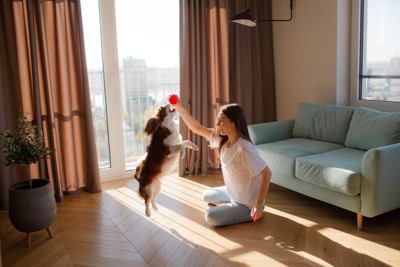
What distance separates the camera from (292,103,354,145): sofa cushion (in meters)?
3.51

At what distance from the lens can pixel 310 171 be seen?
9.87ft

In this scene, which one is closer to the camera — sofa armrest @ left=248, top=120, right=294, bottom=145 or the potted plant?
the potted plant

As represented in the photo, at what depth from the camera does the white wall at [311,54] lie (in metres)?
3.86

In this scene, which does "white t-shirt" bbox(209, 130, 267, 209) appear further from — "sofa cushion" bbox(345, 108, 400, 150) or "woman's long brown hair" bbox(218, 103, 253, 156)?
"sofa cushion" bbox(345, 108, 400, 150)

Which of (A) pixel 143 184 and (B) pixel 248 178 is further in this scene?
(B) pixel 248 178

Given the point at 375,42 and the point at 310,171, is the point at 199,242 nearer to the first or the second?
A: the point at 310,171

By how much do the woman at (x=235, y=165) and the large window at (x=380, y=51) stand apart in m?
1.67

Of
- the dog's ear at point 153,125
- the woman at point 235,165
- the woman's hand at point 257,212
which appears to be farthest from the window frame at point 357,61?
the dog's ear at point 153,125

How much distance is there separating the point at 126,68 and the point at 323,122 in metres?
2.04

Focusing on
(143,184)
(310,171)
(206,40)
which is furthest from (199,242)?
(206,40)

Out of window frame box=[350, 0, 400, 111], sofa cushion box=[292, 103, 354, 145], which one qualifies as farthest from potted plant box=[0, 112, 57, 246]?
window frame box=[350, 0, 400, 111]

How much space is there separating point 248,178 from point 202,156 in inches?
57.4

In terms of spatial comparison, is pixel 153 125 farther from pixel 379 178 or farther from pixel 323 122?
Answer: pixel 323 122

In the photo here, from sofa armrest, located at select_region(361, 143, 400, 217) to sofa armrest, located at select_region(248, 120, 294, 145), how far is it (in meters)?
1.17
